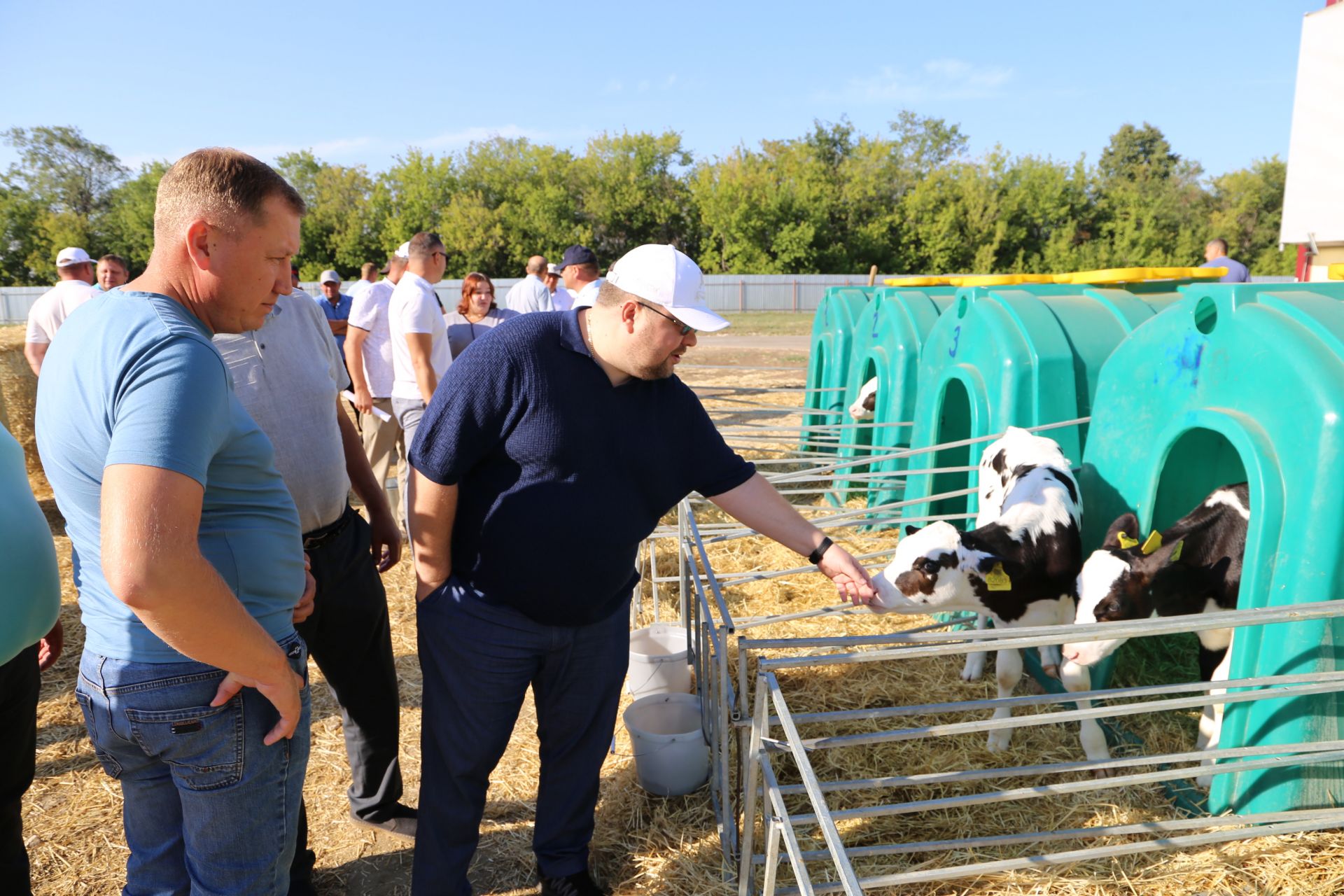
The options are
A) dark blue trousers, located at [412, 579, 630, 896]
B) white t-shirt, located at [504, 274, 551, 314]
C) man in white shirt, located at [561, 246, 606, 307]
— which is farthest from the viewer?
white t-shirt, located at [504, 274, 551, 314]

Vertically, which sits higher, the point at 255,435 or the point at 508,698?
the point at 255,435

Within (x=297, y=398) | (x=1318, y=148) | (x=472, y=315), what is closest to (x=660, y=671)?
(x=297, y=398)

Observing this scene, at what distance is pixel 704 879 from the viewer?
2.91 metres

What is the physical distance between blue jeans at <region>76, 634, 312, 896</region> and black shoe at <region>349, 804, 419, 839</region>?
147cm

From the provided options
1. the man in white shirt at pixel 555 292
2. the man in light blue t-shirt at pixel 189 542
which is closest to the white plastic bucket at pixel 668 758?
the man in light blue t-shirt at pixel 189 542

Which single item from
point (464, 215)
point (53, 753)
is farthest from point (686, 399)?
point (464, 215)

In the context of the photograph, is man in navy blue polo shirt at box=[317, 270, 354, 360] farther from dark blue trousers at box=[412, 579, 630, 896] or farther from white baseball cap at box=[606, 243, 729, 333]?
white baseball cap at box=[606, 243, 729, 333]

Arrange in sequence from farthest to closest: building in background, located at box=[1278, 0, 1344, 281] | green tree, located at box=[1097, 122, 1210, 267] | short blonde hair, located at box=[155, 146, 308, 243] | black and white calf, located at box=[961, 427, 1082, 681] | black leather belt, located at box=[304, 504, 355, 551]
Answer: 1. green tree, located at box=[1097, 122, 1210, 267]
2. building in background, located at box=[1278, 0, 1344, 281]
3. black and white calf, located at box=[961, 427, 1082, 681]
4. black leather belt, located at box=[304, 504, 355, 551]
5. short blonde hair, located at box=[155, 146, 308, 243]

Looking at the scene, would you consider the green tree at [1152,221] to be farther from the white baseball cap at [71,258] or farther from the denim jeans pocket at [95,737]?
the denim jeans pocket at [95,737]

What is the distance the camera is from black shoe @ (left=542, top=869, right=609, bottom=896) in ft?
9.14

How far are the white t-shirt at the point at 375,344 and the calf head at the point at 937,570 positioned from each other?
425 centimetres

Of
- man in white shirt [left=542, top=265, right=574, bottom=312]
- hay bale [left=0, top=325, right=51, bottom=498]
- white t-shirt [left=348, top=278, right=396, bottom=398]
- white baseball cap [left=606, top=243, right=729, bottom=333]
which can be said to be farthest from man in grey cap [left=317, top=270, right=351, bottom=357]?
white baseball cap [left=606, top=243, right=729, bottom=333]

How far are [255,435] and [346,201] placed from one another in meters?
51.5

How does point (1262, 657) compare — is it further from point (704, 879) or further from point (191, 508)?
point (191, 508)
